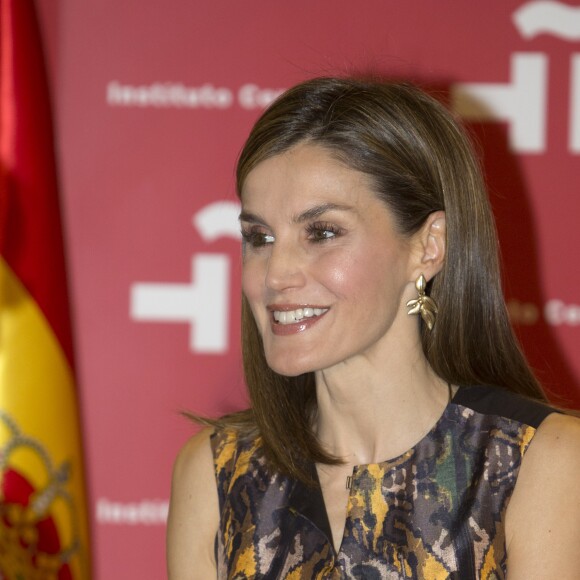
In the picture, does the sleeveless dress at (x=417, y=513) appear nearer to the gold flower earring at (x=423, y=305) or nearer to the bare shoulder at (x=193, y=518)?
the bare shoulder at (x=193, y=518)

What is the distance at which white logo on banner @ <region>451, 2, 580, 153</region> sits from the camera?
3.10 meters

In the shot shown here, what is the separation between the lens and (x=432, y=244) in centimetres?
209

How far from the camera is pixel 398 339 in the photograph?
6.85 ft

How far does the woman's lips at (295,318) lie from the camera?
77.5 inches

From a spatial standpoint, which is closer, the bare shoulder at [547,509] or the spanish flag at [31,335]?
the bare shoulder at [547,509]

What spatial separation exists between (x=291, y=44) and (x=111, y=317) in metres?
0.99

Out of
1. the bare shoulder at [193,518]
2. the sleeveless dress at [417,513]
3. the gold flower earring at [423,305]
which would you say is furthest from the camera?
the bare shoulder at [193,518]

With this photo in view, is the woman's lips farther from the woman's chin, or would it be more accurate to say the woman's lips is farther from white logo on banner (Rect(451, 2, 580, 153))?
white logo on banner (Rect(451, 2, 580, 153))

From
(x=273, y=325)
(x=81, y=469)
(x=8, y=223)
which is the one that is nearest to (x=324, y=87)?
(x=273, y=325)

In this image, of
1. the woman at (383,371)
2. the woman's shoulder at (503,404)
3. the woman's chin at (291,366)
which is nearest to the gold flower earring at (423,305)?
the woman at (383,371)

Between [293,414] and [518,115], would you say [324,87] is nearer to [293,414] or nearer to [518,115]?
[293,414]

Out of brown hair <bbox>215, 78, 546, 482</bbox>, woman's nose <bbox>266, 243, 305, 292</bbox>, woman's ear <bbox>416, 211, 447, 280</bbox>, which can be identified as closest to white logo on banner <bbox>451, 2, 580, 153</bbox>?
brown hair <bbox>215, 78, 546, 482</bbox>

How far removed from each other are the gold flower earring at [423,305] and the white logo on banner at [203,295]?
111 cm

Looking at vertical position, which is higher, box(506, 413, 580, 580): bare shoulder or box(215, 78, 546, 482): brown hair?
box(215, 78, 546, 482): brown hair
